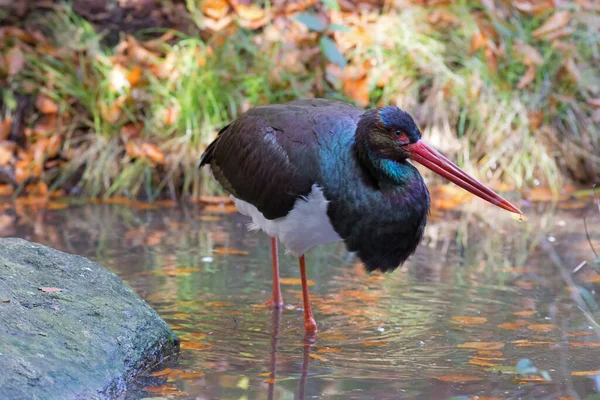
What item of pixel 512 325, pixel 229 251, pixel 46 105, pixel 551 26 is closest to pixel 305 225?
pixel 512 325

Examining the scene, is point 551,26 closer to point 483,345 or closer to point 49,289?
point 483,345

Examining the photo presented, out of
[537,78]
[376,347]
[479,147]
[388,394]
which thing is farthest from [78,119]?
[388,394]

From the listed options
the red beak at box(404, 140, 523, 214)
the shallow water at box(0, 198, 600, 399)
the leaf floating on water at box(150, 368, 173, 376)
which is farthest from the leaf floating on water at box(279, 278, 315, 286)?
the leaf floating on water at box(150, 368, 173, 376)

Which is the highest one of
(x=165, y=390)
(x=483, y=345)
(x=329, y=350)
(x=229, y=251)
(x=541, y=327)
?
(x=165, y=390)

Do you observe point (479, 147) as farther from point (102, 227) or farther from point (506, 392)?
point (506, 392)

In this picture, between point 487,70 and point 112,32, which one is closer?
point 487,70

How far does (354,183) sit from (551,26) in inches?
190

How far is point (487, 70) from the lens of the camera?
838 centimetres

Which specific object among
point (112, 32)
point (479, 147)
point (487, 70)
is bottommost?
point (479, 147)

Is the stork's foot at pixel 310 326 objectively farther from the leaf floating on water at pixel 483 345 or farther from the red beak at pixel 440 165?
the red beak at pixel 440 165

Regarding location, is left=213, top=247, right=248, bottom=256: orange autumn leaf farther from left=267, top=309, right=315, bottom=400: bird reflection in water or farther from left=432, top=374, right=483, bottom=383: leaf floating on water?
left=432, top=374, right=483, bottom=383: leaf floating on water

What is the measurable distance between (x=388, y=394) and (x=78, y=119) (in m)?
5.30

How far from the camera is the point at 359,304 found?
504cm

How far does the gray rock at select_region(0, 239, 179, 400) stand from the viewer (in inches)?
130
